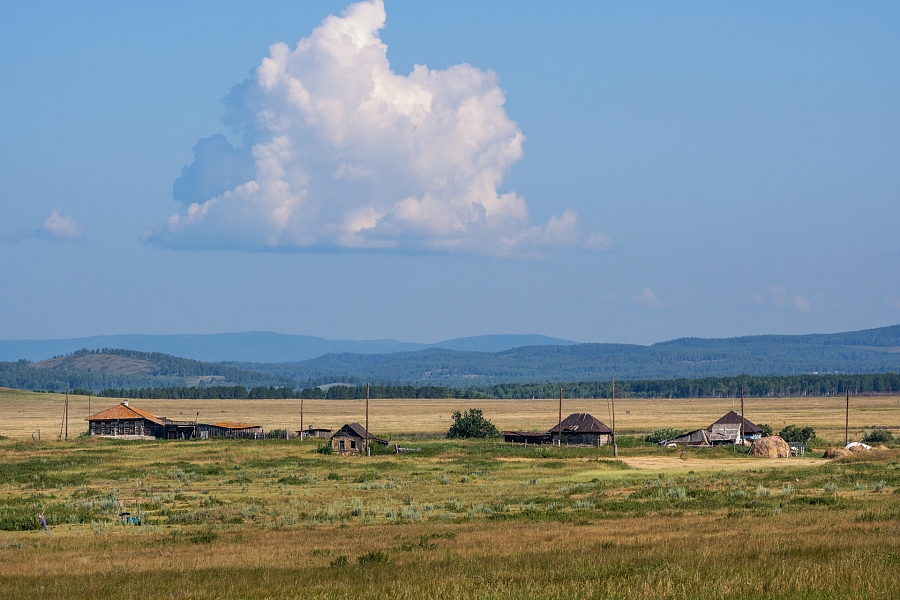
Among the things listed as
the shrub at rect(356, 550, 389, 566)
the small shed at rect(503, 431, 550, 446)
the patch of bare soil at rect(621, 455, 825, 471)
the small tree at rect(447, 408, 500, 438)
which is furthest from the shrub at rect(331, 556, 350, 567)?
the small tree at rect(447, 408, 500, 438)

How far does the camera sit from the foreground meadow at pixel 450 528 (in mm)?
17375

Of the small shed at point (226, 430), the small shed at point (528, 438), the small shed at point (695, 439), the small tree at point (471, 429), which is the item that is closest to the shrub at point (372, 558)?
the small shed at point (528, 438)

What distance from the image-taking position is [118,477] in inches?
2162

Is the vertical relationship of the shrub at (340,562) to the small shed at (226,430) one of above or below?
above

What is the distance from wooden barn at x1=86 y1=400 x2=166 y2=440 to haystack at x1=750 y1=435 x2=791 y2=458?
183 feet

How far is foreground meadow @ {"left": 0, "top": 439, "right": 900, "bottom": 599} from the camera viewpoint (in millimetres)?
17375

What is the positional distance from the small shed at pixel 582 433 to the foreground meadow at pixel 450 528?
1740cm

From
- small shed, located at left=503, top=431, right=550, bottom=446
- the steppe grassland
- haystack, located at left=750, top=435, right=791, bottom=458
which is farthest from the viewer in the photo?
the steppe grassland

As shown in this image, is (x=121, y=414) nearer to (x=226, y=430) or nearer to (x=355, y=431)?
(x=226, y=430)

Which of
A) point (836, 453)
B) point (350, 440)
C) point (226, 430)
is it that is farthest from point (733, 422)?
point (226, 430)

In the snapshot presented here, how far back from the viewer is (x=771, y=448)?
71750 millimetres

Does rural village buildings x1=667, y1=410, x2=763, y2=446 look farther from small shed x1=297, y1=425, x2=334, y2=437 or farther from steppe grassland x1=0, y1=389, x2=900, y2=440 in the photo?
small shed x1=297, y1=425, x2=334, y2=437

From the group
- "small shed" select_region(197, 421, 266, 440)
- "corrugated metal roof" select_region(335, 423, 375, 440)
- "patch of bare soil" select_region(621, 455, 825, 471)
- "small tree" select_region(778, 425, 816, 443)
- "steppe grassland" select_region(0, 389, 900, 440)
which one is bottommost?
"steppe grassland" select_region(0, 389, 900, 440)

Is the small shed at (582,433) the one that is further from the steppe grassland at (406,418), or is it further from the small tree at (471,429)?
the steppe grassland at (406,418)
